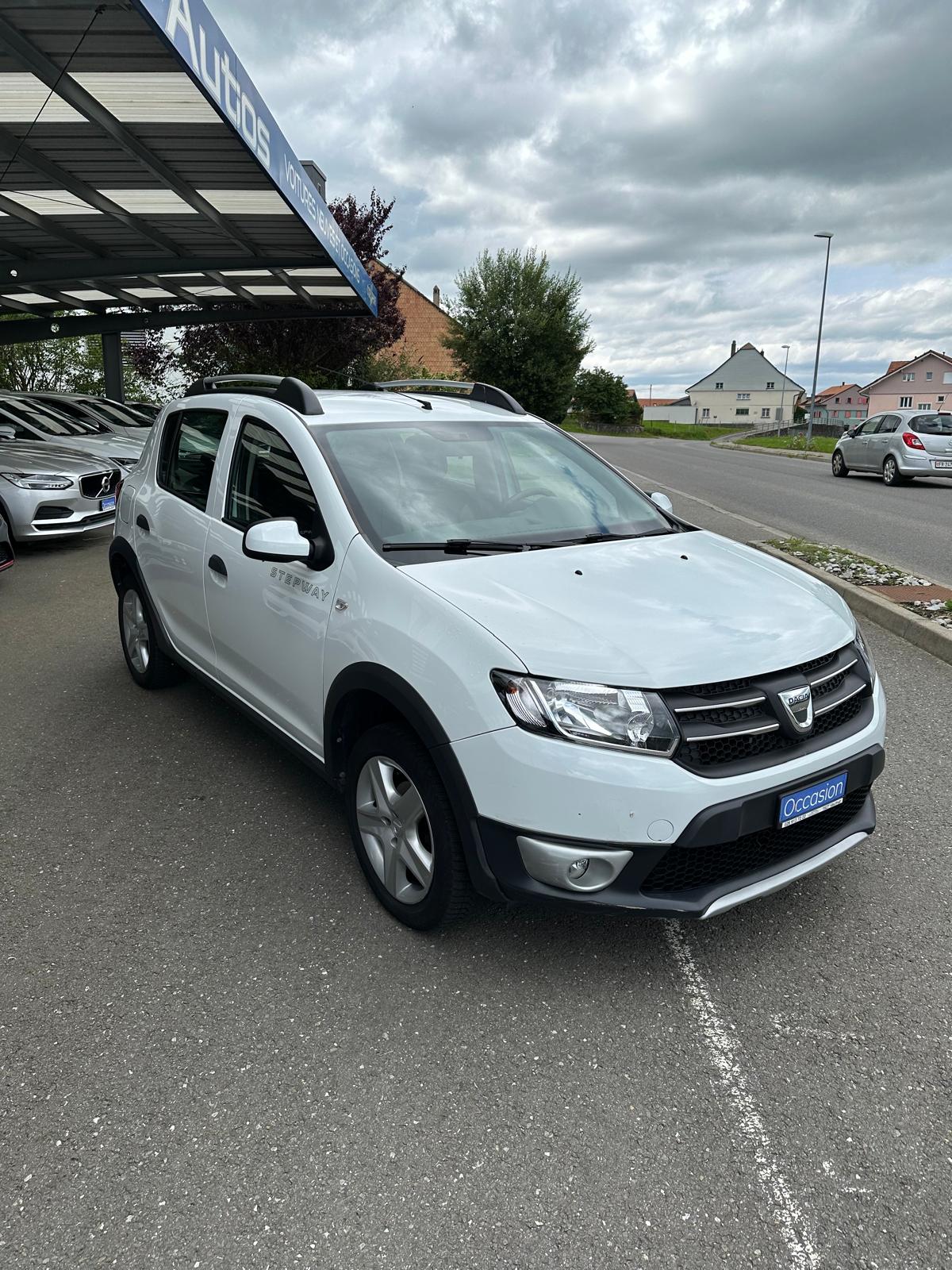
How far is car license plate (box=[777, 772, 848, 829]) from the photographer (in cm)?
257

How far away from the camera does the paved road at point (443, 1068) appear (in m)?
1.93

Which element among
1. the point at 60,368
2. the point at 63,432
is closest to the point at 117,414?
the point at 63,432

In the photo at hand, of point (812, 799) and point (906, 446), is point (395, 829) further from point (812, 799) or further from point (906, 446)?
point (906, 446)

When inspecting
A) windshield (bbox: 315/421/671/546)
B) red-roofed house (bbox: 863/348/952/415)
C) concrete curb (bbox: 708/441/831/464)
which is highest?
red-roofed house (bbox: 863/348/952/415)

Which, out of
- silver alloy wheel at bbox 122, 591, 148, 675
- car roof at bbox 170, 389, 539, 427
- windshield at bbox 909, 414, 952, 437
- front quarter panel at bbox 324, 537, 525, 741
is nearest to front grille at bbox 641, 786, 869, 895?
front quarter panel at bbox 324, 537, 525, 741

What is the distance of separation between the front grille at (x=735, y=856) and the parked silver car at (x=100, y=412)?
13.4m

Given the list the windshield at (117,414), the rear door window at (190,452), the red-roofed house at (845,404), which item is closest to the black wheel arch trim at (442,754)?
the rear door window at (190,452)

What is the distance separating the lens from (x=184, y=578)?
171 inches

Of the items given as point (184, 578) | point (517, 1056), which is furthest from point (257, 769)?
point (517, 1056)

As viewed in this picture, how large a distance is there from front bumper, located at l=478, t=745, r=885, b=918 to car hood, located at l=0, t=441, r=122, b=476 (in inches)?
368

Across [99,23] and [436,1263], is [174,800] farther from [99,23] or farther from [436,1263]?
[99,23]

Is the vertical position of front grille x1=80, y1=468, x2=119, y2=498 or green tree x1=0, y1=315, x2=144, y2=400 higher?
green tree x1=0, y1=315, x2=144, y2=400

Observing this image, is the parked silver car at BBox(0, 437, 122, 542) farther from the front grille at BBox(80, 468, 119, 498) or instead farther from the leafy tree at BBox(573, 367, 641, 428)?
the leafy tree at BBox(573, 367, 641, 428)

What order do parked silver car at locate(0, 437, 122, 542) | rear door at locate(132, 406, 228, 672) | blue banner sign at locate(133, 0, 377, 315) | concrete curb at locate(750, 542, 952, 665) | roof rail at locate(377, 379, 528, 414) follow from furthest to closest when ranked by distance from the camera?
1. parked silver car at locate(0, 437, 122, 542)
2. blue banner sign at locate(133, 0, 377, 315)
3. concrete curb at locate(750, 542, 952, 665)
4. roof rail at locate(377, 379, 528, 414)
5. rear door at locate(132, 406, 228, 672)
